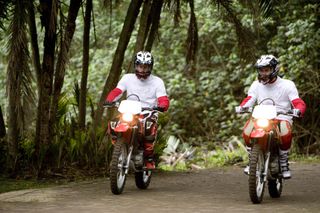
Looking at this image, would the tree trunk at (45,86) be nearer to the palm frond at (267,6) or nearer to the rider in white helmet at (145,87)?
the rider in white helmet at (145,87)

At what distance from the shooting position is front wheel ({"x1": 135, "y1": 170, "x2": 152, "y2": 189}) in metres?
9.80

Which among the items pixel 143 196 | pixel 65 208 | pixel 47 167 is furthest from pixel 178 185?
pixel 65 208

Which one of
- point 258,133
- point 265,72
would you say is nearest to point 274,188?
point 258,133

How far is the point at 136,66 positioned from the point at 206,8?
32.4 ft

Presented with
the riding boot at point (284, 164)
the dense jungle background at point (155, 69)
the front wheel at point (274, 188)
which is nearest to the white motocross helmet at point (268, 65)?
the riding boot at point (284, 164)

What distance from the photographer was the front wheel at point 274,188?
9.00 metres

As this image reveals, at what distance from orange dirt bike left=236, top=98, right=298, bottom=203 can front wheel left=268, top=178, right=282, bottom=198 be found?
0.02 meters

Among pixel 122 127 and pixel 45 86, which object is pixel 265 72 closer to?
pixel 122 127

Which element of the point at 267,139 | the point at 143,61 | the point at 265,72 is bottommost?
the point at 267,139

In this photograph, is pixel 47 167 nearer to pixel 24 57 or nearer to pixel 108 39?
pixel 24 57

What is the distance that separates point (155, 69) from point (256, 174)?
13297 mm

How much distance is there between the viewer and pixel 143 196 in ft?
29.9

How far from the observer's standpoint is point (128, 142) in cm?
934

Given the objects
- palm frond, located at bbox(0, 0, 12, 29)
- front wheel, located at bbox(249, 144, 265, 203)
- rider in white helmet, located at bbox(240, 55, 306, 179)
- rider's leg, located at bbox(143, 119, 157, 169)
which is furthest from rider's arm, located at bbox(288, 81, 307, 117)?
palm frond, located at bbox(0, 0, 12, 29)
